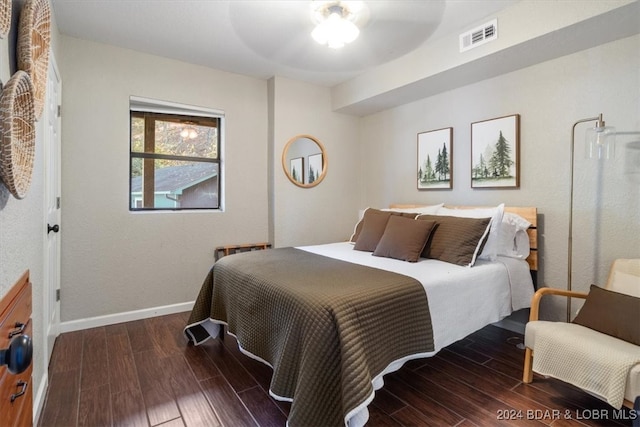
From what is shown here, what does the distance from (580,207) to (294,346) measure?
93.8 inches

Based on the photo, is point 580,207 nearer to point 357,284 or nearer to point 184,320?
point 357,284

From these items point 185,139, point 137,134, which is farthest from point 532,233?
point 137,134

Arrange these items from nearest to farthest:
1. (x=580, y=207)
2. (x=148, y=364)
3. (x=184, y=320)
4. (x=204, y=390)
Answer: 1. (x=204, y=390)
2. (x=148, y=364)
3. (x=580, y=207)
4. (x=184, y=320)

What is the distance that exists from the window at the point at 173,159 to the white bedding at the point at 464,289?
1.76 metres

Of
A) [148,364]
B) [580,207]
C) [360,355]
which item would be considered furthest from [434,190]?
[148,364]

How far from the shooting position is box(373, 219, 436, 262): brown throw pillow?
8.21 feet

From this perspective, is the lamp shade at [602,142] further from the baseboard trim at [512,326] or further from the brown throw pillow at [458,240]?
the baseboard trim at [512,326]

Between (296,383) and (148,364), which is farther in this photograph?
(148,364)

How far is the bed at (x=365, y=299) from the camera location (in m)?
1.43

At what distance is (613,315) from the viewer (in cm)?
178

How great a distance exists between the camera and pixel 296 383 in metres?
1.52

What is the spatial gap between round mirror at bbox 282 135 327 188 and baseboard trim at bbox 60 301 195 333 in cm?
183

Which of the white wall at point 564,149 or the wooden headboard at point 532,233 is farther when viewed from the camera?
the wooden headboard at point 532,233

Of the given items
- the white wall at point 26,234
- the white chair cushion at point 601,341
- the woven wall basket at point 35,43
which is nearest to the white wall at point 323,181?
the white wall at point 26,234
